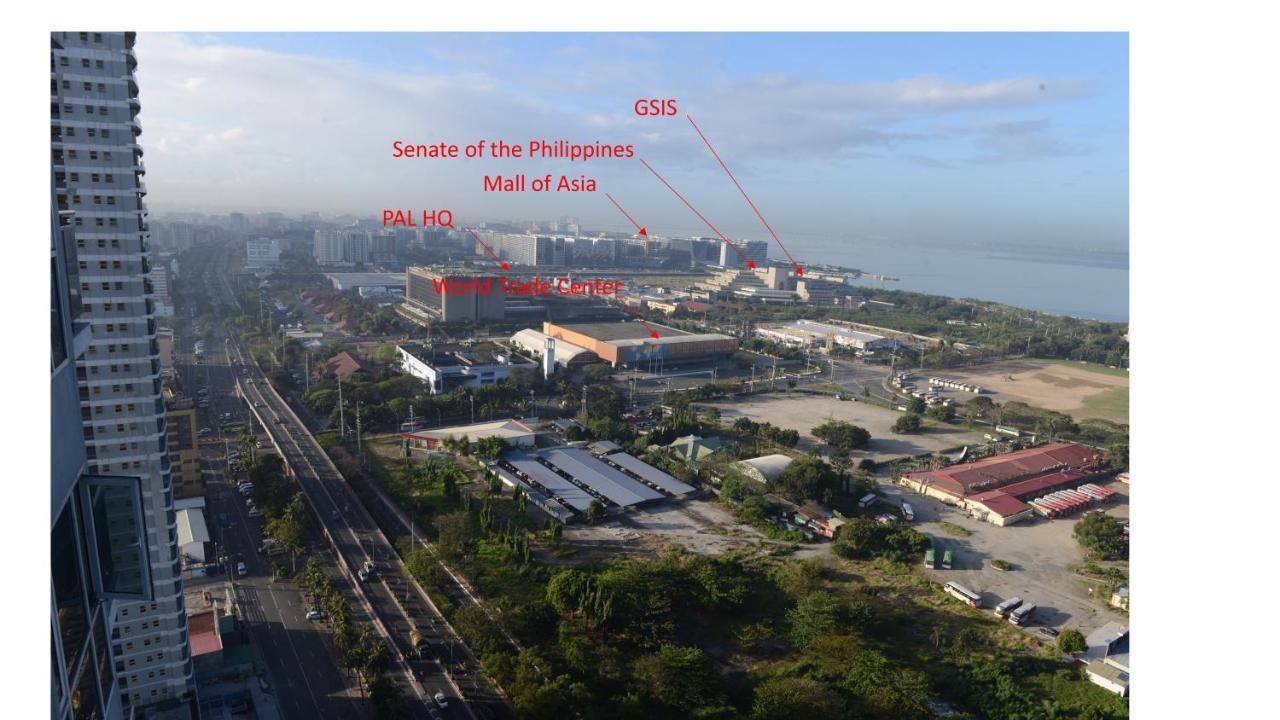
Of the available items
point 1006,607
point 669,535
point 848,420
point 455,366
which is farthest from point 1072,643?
point 455,366

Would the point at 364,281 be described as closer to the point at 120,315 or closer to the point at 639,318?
the point at 639,318

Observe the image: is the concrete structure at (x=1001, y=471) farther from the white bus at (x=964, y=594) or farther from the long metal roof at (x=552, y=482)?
the long metal roof at (x=552, y=482)

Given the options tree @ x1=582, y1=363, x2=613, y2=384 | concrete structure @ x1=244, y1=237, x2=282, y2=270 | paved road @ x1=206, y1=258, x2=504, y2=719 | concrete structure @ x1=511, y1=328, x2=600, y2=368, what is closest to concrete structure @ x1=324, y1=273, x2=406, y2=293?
concrete structure @ x1=244, y1=237, x2=282, y2=270

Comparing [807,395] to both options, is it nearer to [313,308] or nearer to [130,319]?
[130,319]

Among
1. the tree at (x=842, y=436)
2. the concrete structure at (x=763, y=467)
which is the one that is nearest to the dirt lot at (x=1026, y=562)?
the concrete structure at (x=763, y=467)

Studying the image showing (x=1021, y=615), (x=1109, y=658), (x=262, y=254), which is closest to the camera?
(x=1109, y=658)

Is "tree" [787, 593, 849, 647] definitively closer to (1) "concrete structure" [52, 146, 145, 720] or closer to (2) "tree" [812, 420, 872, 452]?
(1) "concrete structure" [52, 146, 145, 720]
